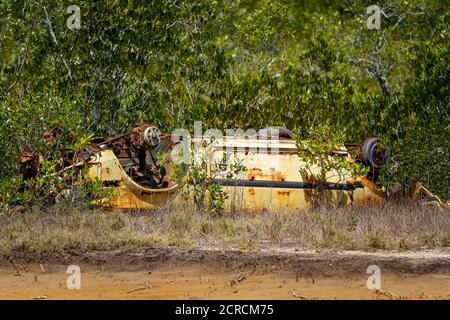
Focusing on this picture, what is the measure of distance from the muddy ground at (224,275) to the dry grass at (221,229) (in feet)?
0.82

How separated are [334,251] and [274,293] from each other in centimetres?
144

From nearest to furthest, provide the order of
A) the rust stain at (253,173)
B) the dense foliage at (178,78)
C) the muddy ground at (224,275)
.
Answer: the muddy ground at (224,275) < the rust stain at (253,173) < the dense foliage at (178,78)

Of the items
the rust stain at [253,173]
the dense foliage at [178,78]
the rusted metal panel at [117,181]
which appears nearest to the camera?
the rusted metal panel at [117,181]

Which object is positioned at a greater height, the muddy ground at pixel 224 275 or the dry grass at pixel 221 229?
the dry grass at pixel 221 229

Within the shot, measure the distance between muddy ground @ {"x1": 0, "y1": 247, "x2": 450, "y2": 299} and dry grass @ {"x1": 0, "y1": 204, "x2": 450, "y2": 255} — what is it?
0.25 meters

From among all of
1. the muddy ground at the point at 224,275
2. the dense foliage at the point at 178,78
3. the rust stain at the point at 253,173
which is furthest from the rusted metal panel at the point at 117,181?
the dense foliage at the point at 178,78

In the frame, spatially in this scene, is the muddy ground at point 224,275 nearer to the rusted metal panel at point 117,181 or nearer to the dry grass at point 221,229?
the dry grass at point 221,229

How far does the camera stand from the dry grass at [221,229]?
10164 mm

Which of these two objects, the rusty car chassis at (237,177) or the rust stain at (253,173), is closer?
the rusty car chassis at (237,177)

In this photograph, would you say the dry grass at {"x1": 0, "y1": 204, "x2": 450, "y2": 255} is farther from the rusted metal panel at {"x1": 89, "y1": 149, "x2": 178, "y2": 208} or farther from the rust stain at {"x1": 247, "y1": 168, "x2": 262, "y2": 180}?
the rust stain at {"x1": 247, "y1": 168, "x2": 262, "y2": 180}

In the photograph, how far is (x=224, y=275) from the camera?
945 centimetres

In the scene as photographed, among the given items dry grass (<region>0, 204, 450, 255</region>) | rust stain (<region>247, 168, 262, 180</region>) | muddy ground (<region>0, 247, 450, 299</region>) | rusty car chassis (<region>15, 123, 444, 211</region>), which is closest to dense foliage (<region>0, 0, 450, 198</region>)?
rusty car chassis (<region>15, 123, 444, 211</region>)

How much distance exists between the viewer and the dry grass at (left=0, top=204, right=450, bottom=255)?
33.3 feet
